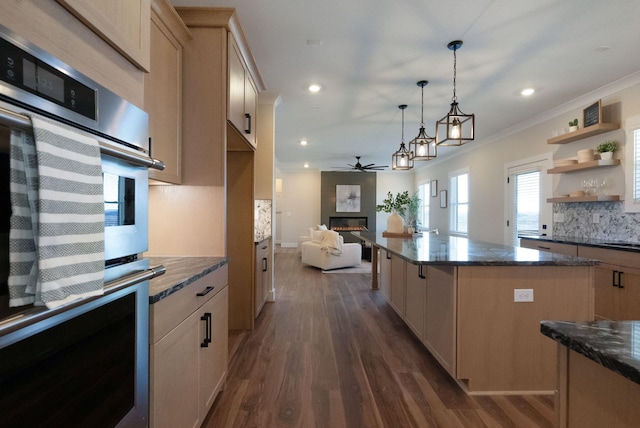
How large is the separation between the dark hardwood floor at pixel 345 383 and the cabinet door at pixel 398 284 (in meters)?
0.16

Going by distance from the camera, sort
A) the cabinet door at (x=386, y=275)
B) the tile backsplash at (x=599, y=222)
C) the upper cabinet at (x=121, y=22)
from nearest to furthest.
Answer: the upper cabinet at (x=121, y=22), the tile backsplash at (x=599, y=222), the cabinet door at (x=386, y=275)

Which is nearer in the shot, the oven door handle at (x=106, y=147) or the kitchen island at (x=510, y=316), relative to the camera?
the oven door handle at (x=106, y=147)

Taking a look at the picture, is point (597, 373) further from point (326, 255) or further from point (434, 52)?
point (326, 255)

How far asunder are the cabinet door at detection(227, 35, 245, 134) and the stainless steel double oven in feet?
3.83

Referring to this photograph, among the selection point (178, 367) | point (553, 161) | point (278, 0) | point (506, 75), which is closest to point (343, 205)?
point (553, 161)

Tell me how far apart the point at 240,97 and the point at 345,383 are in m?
2.22

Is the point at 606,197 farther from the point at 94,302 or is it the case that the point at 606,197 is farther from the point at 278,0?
the point at 94,302

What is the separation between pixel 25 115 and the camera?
1.77ft

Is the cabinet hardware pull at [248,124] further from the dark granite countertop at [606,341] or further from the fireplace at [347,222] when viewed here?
the fireplace at [347,222]

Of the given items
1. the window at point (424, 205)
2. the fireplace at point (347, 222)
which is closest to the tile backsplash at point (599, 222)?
the window at point (424, 205)

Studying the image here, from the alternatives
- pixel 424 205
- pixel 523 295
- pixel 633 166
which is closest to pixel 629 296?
pixel 633 166

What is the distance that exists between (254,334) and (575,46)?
386 cm

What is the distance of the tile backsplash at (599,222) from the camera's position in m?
3.26

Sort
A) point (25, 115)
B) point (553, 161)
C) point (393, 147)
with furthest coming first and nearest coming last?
point (393, 147) < point (553, 161) < point (25, 115)
